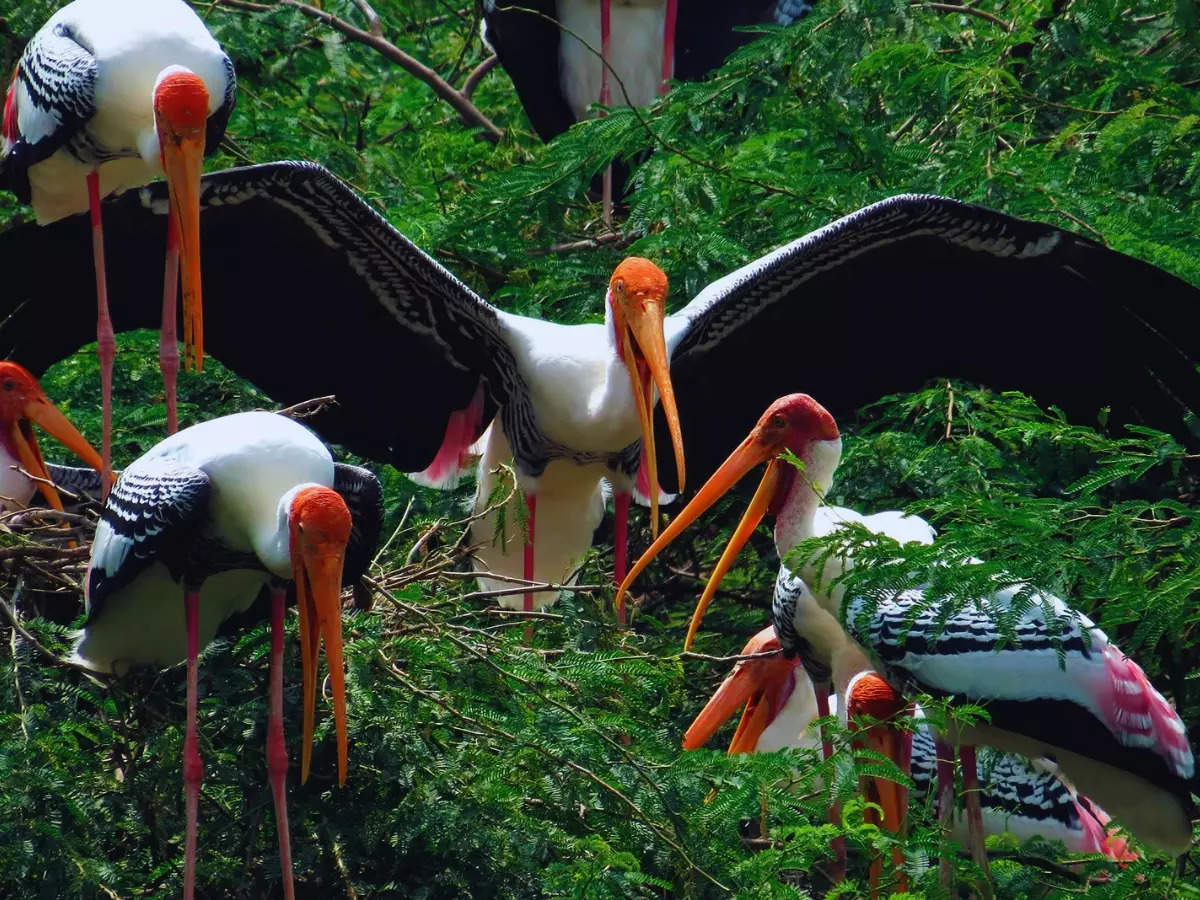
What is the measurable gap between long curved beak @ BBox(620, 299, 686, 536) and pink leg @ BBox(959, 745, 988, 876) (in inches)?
45.9

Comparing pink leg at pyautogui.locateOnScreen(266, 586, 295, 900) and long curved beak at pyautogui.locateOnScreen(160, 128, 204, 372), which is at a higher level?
long curved beak at pyautogui.locateOnScreen(160, 128, 204, 372)

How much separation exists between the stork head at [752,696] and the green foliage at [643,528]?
0.19 metres

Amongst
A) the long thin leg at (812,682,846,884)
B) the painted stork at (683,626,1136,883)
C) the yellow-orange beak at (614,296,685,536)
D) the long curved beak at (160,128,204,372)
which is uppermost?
the long curved beak at (160,128,204,372)

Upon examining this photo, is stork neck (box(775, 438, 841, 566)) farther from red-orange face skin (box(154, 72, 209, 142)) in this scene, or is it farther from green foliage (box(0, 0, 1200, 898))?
red-orange face skin (box(154, 72, 209, 142))

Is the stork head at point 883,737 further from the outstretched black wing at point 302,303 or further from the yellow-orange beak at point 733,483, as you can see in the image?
the outstretched black wing at point 302,303

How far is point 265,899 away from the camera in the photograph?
4.77 metres

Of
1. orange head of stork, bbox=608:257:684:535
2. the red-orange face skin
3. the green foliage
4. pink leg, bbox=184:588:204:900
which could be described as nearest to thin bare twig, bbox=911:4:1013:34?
the green foliage

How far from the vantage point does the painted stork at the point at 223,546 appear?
188 inches

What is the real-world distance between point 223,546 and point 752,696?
71.0 inches

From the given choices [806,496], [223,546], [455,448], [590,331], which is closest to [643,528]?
[455,448]

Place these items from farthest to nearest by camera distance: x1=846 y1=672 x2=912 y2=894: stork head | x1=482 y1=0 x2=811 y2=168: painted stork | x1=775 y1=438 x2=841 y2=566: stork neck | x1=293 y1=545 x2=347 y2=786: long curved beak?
x1=482 y1=0 x2=811 y2=168: painted stork < x1=775 y1=438 x2=841 y2=566: stork neck < x1=846 y1=672 x2=912 y2=894: stork head < x1=293 y1=545 x2=347 y2=786: long curved beak

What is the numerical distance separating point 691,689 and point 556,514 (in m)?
0.91

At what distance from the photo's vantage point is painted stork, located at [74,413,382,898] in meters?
4.78

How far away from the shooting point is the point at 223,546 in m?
5.09
